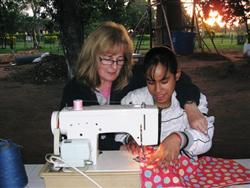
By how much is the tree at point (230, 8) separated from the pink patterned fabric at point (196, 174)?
1044cm

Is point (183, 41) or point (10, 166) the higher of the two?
point (183, 41)

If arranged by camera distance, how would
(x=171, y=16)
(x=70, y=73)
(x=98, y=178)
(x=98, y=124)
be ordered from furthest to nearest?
(x=171, y=16)
(x=70, y=73)
(x=98, y=124)
(x=98, y=178)

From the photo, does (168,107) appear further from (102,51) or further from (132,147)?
(102,51)

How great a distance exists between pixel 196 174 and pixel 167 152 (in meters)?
0.27

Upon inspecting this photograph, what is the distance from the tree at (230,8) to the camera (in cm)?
1176

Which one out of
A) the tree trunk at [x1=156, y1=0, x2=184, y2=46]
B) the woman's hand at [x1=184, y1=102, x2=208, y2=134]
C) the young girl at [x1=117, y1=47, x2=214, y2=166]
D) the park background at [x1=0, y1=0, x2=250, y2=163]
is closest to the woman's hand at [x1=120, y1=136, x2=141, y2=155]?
the young girl at [x1=117, y1=47, x2=214, y2=166]

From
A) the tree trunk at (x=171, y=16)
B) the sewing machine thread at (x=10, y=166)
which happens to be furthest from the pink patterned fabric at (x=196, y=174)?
the tree trunk at (x=171, y=16)

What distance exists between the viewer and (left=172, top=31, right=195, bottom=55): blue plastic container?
1245 centimetres

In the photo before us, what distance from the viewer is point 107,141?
79.6 inches

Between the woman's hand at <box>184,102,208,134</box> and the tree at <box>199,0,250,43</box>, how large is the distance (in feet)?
34.3

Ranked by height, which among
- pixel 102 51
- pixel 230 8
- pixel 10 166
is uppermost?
pixel 230 8

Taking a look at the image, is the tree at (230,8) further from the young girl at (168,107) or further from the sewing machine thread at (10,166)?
the sewing machine thread at (10,166)

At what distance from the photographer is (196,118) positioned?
1646 mm

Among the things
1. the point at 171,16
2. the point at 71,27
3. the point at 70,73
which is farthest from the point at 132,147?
the point at 171,16
